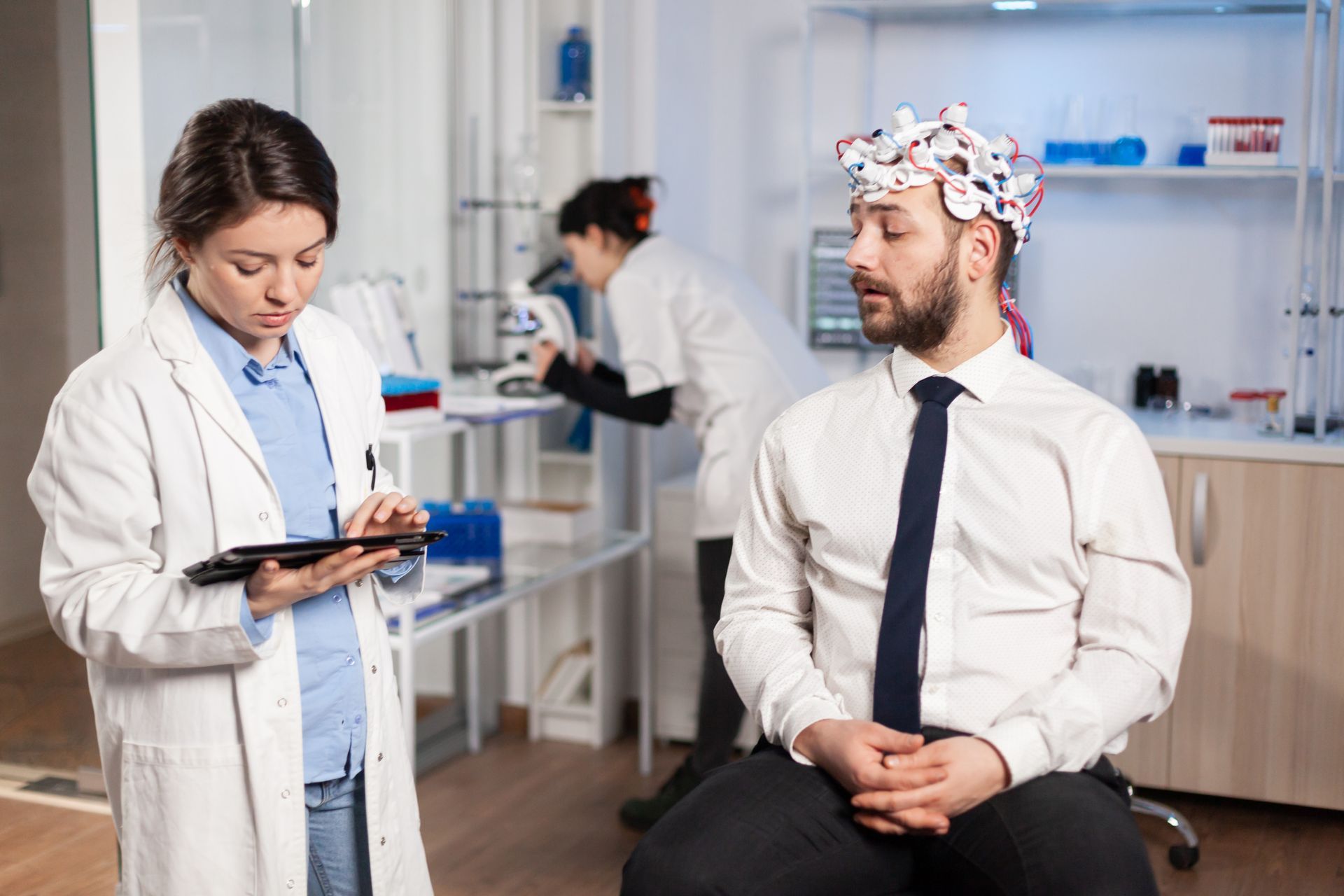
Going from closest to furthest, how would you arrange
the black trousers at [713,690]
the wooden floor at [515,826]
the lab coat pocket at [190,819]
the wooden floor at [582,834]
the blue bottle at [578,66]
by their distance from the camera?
the lab coat pocket at [190,819] → the wooden floor at [515,826] → the wooden floor at [582,834] → the black trousers at [713,690] → the blue bottle at [578,66]

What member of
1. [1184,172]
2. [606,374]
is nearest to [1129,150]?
[1184,172]

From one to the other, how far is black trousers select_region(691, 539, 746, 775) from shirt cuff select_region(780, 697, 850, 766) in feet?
4.17

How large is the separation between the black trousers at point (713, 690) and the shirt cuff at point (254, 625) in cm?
158

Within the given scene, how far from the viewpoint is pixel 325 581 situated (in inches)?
56.5

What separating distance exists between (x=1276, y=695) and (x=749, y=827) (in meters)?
2.00

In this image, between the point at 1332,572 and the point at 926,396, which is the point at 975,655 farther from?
the point at 1332,572

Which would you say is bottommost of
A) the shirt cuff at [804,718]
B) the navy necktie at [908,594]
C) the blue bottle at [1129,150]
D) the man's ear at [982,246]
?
the shirt cuff at [804,718]

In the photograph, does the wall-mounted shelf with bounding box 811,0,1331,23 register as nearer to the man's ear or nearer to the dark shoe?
the man's ear

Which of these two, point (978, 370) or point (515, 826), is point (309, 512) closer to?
point (978, 370)

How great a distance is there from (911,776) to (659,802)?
1.66m

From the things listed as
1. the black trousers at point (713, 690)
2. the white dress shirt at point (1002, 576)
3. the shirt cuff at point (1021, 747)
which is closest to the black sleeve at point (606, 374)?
the black trousers at point (713, 690)

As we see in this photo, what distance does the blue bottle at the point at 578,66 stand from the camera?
3.51 metres

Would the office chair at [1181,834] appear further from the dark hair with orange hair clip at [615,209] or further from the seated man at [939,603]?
the dark hair with orange hair clip at [615,209]

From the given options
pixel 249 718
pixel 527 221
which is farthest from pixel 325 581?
pixel 527 221
